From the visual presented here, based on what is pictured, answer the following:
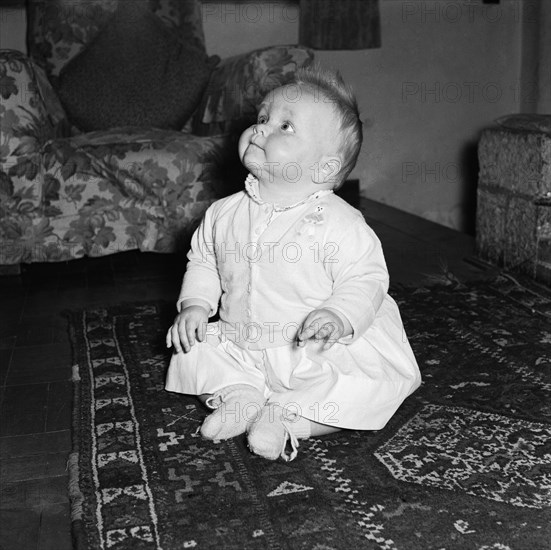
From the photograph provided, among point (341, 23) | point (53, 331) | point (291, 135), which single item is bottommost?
point (53, 331)

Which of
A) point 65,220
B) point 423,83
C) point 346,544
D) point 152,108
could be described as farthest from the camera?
point 423,83

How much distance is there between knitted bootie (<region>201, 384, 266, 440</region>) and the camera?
1237mm

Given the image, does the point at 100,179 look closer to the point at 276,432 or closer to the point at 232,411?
the point at 232,411

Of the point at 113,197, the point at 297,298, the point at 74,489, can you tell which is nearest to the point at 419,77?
the point at 113,197

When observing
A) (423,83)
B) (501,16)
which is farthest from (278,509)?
(501,16)

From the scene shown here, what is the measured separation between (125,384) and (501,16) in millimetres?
3101

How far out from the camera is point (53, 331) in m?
1.91

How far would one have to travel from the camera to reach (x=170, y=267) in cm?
257

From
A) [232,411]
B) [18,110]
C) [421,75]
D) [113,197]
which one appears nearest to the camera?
[232,411]

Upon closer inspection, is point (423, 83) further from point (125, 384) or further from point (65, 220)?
point (125, 384)

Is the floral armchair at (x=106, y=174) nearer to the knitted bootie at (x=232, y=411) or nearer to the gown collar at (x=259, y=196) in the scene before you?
the gown collar at (x=259, y=196)

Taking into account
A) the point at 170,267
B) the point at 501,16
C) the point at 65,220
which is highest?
the point at 501,16

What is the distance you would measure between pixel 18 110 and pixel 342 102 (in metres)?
1.45

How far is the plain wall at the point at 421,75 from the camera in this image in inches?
144
